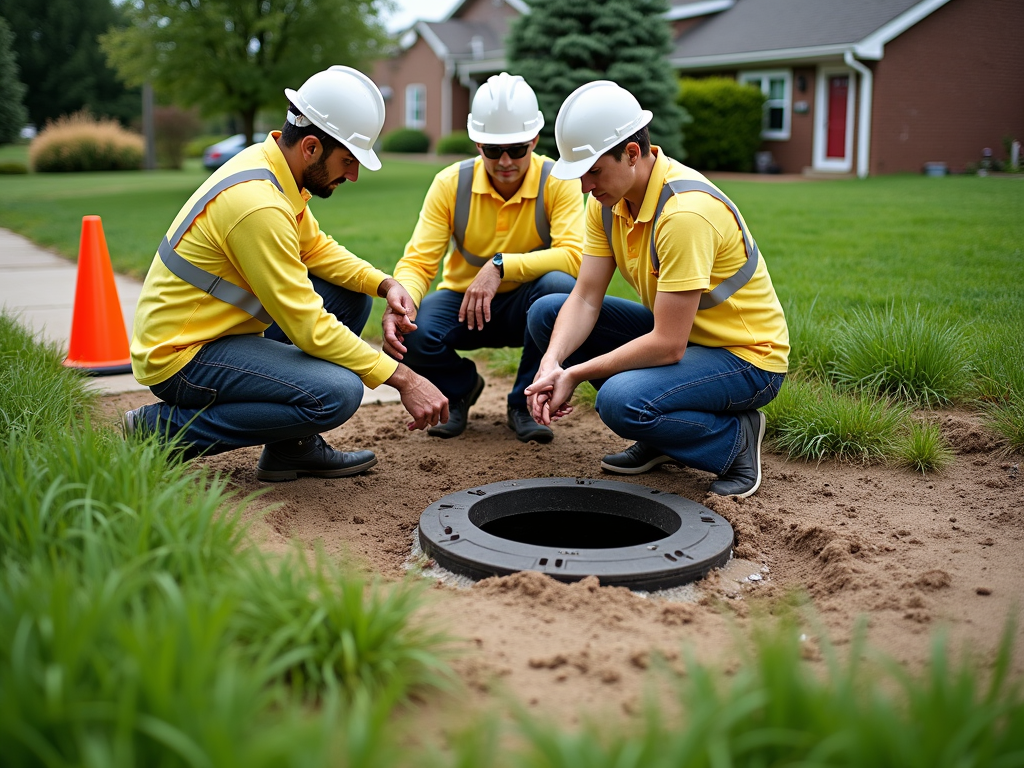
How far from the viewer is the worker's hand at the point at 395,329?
12.6 ft

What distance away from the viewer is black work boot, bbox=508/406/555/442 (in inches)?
169

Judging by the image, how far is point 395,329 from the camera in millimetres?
3908

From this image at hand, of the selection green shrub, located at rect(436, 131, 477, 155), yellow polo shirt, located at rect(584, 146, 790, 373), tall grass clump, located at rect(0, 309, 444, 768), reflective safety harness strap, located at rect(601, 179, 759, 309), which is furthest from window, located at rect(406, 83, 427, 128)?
tall grass clump, located at rect(0, 309, 444, 768)

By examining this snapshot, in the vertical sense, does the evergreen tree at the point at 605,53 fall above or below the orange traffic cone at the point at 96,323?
above

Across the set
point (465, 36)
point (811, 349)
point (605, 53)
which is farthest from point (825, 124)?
point (811, 349)

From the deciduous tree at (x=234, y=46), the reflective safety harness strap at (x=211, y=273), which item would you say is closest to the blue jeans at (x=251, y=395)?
the reflective safety harness strap at (x=211, y=273)

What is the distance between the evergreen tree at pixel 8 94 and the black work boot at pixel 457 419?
3677 centimetres

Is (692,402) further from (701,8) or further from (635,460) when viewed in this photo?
(701,8)

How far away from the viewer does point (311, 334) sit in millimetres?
3342

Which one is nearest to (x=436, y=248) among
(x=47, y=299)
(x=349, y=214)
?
(x=47, y=299)

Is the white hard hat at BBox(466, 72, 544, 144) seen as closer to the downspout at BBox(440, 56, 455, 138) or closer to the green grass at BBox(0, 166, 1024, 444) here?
the green grass at BBox(0, 166, 1024, 444)

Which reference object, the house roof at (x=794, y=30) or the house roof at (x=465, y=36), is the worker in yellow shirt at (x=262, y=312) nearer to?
the house roof at (x=794, y=30)

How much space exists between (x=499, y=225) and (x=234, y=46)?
15317 millimetres

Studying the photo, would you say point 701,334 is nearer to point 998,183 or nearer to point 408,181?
point 998,183
